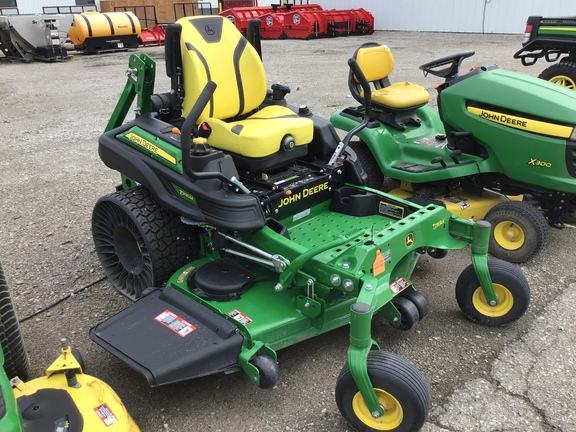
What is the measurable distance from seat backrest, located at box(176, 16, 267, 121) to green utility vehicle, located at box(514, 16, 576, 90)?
16.9 feet

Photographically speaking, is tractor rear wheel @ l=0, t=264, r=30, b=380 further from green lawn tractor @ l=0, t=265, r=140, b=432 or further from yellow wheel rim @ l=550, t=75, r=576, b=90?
yellow wheel rim @ l=550, t=75, r=576, b=90

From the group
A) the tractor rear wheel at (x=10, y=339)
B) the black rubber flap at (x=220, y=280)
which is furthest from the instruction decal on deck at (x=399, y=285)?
the tractor rear wheel at (x=10, y=339)

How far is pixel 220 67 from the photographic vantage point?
3295 millimetres

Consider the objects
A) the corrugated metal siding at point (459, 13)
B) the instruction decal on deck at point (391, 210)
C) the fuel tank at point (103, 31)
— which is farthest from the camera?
the corrugated metal siding at point (459, 13)

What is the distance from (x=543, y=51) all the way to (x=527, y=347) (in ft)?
20.1

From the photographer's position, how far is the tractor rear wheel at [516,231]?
134 inches

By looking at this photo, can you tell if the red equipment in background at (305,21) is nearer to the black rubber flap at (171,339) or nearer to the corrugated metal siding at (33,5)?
the corrugated metal siding at (33,5)

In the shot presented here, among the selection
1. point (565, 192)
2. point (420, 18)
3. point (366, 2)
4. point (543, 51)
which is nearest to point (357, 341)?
point (565, 192)

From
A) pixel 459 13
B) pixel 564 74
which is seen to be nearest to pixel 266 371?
pixel 564 74

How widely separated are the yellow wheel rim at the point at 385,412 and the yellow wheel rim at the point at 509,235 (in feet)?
6.01

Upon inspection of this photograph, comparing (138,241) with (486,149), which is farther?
(486,149)

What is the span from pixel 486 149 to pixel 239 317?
222 centimetres

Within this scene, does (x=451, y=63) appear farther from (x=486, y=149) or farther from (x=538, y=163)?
(x=538, y=163)

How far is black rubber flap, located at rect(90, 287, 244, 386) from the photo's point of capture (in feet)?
7.30
